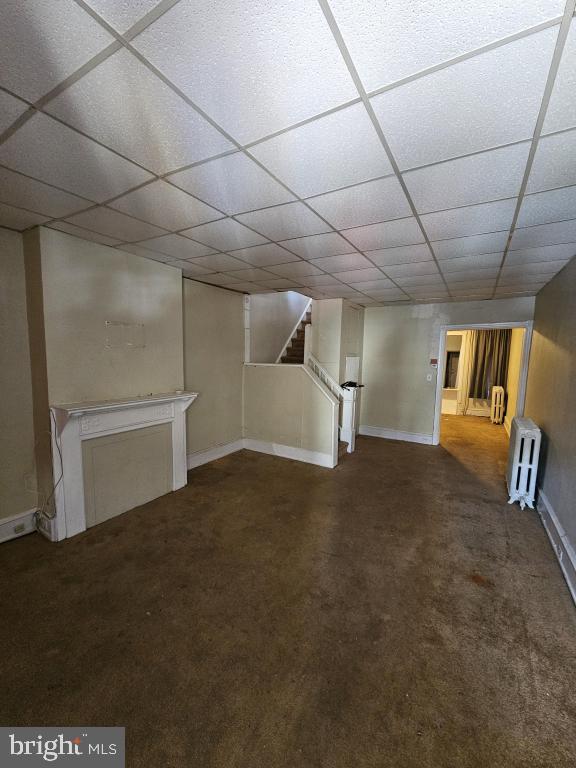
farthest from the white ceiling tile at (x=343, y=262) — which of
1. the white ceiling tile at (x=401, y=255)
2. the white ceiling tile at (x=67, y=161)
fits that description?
the white ceiling tile at (x=67, y=161)

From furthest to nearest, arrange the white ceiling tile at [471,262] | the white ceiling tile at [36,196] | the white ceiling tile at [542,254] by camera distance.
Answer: the white ceiling tile at [471,262], the white ceiling tile at [542,254], the white ceiling tile at [36,196]

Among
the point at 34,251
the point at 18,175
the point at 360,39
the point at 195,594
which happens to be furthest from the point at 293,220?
the point at 195,594

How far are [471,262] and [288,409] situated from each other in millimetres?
2952

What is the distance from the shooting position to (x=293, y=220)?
220 centimetres

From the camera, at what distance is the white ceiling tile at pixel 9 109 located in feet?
3.90

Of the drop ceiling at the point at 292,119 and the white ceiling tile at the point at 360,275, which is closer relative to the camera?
the drop ceiling at the point at 292,119

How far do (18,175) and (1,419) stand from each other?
6.12 feet

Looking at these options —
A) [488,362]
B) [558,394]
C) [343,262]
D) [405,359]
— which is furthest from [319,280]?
[488,362]

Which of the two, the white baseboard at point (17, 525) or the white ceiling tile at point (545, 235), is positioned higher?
the white ceiling tile at point (545, 235)

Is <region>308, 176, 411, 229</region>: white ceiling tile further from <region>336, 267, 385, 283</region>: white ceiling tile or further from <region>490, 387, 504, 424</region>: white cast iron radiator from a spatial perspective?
<region>490, 387, 504, 424</region>: white cast iron radiator

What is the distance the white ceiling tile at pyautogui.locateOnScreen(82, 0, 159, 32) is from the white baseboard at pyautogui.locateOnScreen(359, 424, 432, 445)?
593 centimetres

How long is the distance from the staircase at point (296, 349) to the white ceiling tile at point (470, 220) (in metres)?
3.91

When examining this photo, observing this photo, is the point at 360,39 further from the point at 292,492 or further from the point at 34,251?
the point at 292,492

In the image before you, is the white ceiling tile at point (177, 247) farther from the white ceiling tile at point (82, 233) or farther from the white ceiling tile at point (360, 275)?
the white ceiling tile at point (360, 275)
